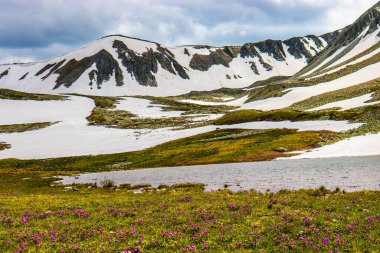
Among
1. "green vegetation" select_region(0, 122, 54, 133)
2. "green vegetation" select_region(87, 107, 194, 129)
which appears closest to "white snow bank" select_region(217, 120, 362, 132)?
"green vegetation" select_region(87, 107, 194, 129)

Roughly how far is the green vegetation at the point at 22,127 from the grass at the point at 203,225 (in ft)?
392

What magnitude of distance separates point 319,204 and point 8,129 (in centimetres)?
14224

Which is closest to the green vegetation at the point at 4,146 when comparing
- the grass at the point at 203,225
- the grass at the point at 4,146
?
the grass at the point at 4,146

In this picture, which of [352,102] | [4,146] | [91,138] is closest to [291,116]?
[352,102]

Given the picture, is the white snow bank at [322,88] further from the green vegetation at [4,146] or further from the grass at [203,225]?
the grass at [203,225]

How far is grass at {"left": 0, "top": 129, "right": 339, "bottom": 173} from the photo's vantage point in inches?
2628

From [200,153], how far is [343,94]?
8135cm

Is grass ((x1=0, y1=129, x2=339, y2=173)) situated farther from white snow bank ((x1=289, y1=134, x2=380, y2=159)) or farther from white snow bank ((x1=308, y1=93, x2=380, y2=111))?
white snow bank ((x1=308, y1=93, x2=380, y2=111))

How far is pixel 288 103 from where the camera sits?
521 feet

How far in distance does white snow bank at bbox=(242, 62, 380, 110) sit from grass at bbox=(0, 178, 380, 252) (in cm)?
13591

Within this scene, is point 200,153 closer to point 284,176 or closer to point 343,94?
point 284,176

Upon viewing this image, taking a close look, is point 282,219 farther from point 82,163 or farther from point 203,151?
point 82,163

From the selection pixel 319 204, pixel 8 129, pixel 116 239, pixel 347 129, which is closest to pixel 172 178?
pixel 319 204

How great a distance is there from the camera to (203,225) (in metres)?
19.4
